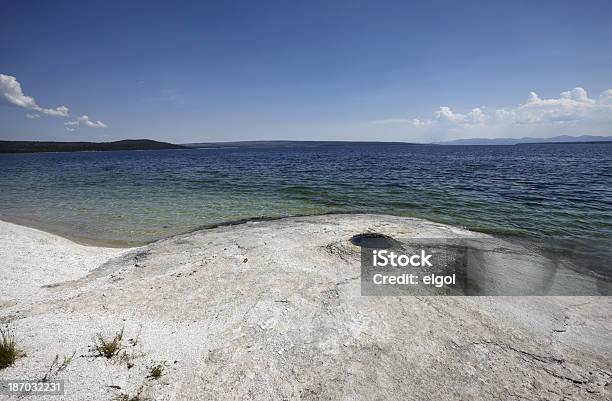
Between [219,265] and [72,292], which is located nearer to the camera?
[72,292]

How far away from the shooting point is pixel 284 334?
5789 mm

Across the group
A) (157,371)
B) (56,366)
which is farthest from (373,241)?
(56,366)

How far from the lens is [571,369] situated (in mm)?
5016

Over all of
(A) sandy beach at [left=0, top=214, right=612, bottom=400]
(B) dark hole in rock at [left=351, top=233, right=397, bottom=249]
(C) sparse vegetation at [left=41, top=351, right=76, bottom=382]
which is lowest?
(A) sandy beach at [left=0, top=214, right=612, bottom=400]

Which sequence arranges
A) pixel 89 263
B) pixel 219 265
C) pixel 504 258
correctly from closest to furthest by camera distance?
pixel 219 265 → pixel 89 263 → pixel 504 258

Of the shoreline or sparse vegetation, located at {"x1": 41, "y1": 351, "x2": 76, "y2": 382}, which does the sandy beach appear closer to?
sparse vegetation, located at {"x1": 41, "y1": 351, "x2": 76, "y2": 382}

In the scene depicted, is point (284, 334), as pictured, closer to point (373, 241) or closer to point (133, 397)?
point (133, 397)

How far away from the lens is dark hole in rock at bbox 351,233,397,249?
427 inches

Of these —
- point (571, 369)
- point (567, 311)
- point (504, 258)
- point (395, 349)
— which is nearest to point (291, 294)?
point (395, 349)

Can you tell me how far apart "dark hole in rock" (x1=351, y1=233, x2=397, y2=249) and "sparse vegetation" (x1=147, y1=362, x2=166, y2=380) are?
7.58 metres

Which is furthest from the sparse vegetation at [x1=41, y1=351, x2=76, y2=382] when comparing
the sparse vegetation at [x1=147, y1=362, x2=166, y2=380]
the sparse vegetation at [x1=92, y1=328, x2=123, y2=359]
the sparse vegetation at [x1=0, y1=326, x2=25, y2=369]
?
the sparse vegetation at [x1=147, y1=362, x2=166, y2=380]

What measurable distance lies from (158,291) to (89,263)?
4311 mm

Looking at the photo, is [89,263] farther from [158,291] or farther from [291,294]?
[291,294]

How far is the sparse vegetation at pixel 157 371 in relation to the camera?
4.57 metres
